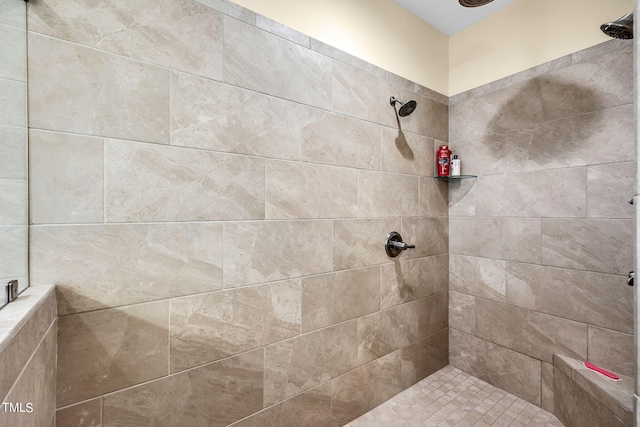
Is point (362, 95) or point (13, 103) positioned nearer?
point (13, 103)

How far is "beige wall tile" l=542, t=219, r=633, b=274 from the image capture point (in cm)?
125

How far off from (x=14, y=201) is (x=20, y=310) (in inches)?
11.5

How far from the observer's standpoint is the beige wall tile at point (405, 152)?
5.09 ft

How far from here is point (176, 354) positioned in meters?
0.96

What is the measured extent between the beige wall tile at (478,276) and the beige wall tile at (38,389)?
199 cm

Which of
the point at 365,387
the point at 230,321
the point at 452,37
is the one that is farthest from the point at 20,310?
the point at 452,37

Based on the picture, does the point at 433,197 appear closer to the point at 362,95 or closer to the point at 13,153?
the point at 362,95

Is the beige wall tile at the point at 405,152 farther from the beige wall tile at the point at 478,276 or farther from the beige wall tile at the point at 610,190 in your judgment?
the beige wall tile at the point at 610,190

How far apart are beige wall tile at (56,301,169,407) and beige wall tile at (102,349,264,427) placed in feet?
0.17

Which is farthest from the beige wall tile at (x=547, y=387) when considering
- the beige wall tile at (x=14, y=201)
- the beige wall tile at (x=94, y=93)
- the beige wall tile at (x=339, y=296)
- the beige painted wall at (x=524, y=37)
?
the beige wall tile at (x=14, y=201)

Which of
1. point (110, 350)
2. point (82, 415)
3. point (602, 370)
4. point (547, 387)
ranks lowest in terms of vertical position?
Answer: point (547, 387)

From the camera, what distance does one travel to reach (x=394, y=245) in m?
1.54

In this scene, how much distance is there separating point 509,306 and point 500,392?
51 centimetres

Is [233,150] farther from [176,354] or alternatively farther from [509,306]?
[509,306]
